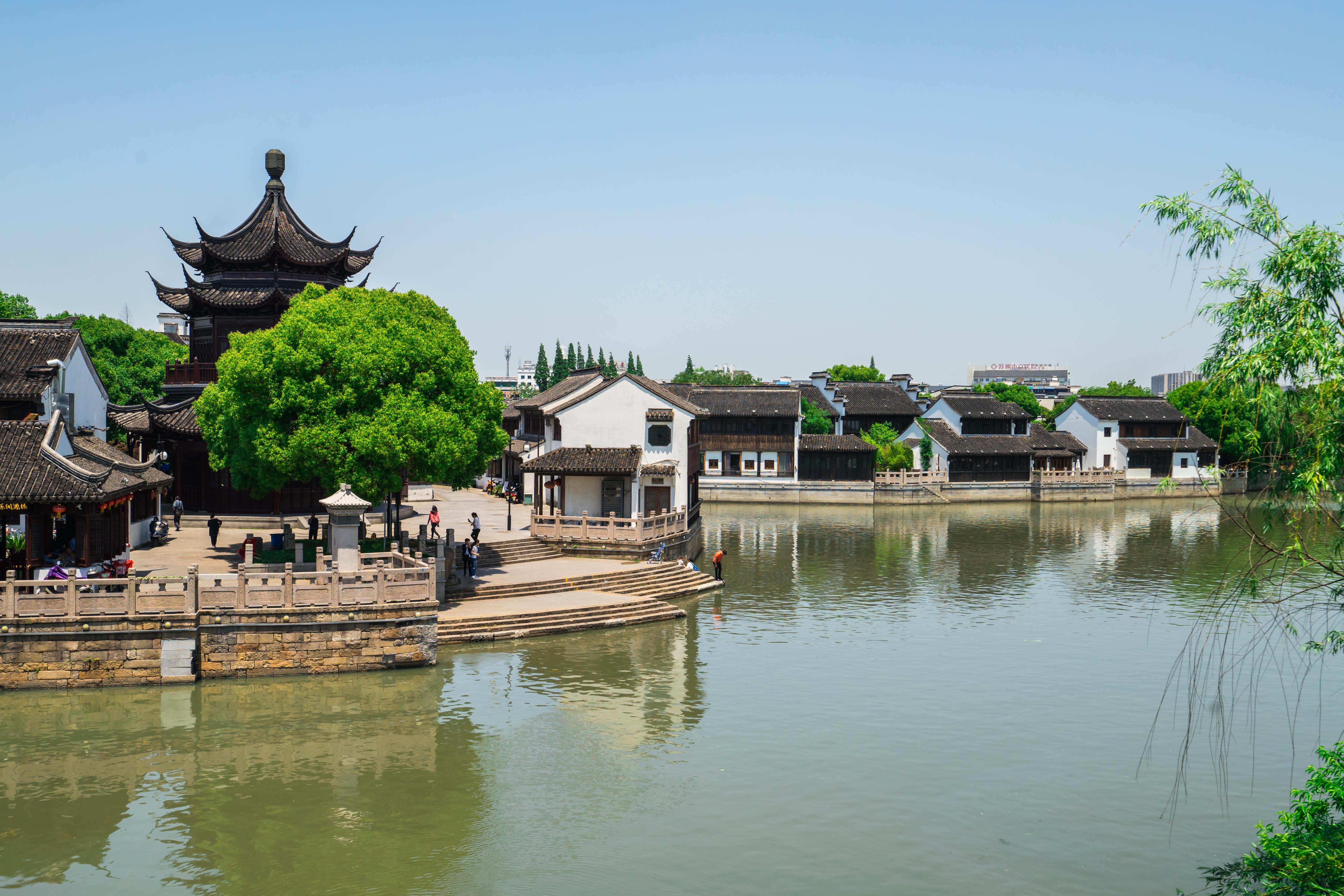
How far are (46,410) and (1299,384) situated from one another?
38057mm

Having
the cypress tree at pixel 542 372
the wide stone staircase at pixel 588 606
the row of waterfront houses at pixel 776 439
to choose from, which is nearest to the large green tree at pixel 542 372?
the cypress tree at pixel 542 372

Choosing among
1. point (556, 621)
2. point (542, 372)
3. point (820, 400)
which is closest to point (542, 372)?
point (542, 372)

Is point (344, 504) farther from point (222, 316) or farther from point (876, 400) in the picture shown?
point (876, 400)

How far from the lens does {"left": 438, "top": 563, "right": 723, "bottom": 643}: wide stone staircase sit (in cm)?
3103

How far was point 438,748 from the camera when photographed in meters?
22.0

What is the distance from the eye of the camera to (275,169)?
51.8 m

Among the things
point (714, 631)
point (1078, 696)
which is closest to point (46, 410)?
point (714, 631)

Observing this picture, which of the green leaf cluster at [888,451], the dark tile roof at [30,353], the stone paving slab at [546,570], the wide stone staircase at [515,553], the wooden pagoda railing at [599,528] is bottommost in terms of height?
the stone paving slab at [546,570]

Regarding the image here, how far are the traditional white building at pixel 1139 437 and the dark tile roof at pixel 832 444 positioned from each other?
2699 cm

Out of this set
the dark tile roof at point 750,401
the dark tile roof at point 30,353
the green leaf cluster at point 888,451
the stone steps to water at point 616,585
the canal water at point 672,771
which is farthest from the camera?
the green leaf cluster at point 888,451

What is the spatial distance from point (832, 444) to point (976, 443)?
14747mm

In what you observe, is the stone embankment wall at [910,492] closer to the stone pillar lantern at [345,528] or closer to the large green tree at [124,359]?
the large green tree at [124,359]

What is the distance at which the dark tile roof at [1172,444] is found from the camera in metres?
92.9

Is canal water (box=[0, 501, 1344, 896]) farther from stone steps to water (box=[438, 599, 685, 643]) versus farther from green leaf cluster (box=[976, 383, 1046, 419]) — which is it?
green leaf cluster (box=[976, 383, 1046, 419])
